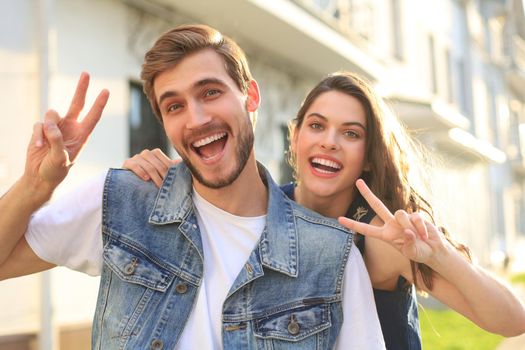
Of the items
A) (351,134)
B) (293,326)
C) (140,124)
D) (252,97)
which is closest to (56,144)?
(252,97)

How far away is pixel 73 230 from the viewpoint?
2.32 metres

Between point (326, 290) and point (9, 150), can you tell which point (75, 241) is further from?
point (9, 150)

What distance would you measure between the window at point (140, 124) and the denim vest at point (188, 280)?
497 centimetres

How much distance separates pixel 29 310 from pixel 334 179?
11.4 feet

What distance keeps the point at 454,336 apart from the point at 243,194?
6.26m

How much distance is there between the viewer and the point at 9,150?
223 inches

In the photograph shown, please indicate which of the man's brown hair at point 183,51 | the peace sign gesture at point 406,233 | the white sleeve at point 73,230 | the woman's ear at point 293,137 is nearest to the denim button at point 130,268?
the white sleeve at point 73,230

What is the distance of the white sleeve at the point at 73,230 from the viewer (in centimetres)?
230

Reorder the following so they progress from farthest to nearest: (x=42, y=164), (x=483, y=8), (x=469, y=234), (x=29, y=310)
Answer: (x=483, y=8), (x=469, y=234), (x=29, y=310), (x=42, y=164)

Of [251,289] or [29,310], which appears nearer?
[251,289]

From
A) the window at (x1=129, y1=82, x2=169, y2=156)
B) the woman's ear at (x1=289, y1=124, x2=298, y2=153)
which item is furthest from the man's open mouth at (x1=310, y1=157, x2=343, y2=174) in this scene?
the window at (x1=129, y1=82, x2=169, y2=156)

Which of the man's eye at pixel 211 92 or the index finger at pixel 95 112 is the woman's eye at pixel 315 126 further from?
the index finger at pixel 95 112

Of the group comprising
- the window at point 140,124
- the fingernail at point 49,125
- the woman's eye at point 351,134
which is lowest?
the fingernail at point 49,125

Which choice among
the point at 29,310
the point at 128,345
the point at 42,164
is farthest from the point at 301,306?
the point at 29,310
